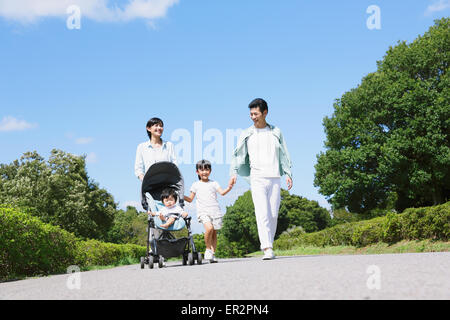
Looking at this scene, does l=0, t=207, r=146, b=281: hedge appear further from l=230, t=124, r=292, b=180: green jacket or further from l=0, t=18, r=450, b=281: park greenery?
l=230, t=124, r=292, b=180: green jacket

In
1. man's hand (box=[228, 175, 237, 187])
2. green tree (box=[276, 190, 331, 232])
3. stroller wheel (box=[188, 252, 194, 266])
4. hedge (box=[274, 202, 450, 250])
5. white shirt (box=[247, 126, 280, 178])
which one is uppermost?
green tree (box=[276, 190, 331, 232])

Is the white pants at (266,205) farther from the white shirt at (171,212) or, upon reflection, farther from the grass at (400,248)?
the grass at (400,248)

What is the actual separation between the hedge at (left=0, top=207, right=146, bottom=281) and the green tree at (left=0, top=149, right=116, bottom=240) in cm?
3084

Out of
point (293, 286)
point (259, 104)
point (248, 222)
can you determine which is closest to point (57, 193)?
point (248, 222)

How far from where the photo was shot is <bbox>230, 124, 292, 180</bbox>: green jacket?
8.65 m

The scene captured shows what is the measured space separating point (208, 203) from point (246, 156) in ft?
4.20

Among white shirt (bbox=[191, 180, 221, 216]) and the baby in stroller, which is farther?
white shirt (bbox=[191, 180, 221, 216])

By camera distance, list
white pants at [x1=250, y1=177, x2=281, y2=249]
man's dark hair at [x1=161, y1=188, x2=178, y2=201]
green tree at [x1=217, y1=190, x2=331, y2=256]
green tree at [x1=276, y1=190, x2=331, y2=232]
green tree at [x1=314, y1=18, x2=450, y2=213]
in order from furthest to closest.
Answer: green tree at [x1=276, y1=190, x2=331, y2=232]
green tree at [x1=217, y1=190, x2=331, y2=256]
green tree at [x1=314, y1=18, x2=450, y2=213]
man's dark hair at [x1=161, y1=188, x2=178, y2=201]
white pants at [x1=250, y1=177, x2=281, y2=249]

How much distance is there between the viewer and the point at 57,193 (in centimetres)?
4328

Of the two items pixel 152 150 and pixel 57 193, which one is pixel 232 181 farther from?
pixel 57 193

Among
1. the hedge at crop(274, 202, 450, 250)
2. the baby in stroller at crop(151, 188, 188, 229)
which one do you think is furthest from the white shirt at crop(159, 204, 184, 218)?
the hedge at crop(274, 202, 450, 250)

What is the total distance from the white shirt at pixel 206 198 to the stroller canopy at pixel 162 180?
1.27ft

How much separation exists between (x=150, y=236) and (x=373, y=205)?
26.8 metres

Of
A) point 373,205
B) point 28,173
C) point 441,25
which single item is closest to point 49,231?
point 373,205
